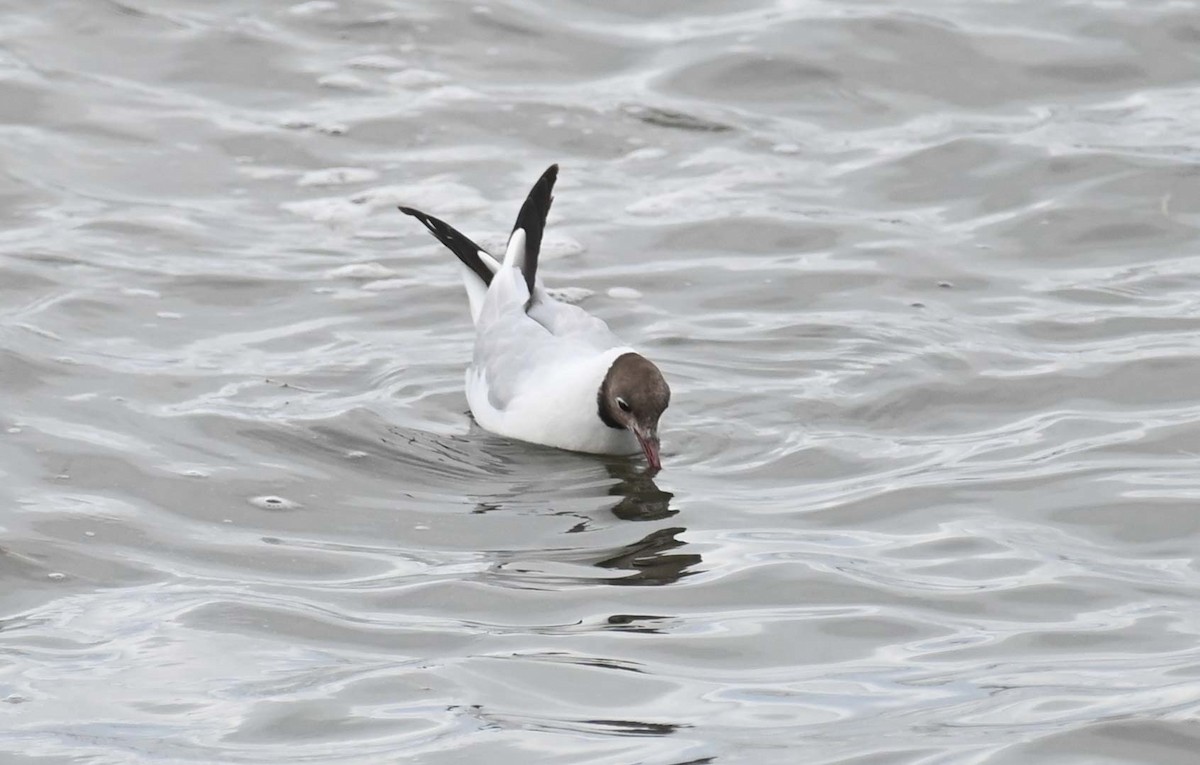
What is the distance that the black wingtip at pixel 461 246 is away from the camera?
8.58 m

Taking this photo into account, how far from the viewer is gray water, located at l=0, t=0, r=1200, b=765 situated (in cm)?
479

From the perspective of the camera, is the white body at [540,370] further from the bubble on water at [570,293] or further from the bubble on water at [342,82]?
the bubble on water at [342,82]

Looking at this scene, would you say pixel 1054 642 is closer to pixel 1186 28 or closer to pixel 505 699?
pixel 505 699

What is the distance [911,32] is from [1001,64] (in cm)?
77

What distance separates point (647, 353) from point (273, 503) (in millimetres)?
2389

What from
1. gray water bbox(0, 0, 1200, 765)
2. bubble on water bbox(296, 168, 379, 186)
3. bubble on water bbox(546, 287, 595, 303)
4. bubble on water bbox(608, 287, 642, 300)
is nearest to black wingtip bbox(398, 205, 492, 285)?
gray water bbox(0, 0, 1200, 765)

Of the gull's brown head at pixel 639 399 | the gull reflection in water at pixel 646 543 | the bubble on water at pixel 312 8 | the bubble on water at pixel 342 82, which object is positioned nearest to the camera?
the gull reflection in water at pixel 646 543

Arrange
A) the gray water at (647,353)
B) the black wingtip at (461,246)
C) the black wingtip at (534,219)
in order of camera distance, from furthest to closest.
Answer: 1. the black wingtip at (461,246)
2. the black wingtip at (534,219)
3. the gray water at (647,353)

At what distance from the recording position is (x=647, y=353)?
8359mm

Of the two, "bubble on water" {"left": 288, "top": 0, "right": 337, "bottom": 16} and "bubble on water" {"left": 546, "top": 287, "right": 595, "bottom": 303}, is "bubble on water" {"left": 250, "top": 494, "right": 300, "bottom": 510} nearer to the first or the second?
"bubble on water" {"left": 546, "top": 287, "right": 595, "bottom": 303}

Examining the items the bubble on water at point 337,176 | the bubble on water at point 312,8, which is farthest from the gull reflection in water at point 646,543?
the bubble on water at point 312,8

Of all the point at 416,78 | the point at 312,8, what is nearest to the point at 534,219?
the point at 416,78

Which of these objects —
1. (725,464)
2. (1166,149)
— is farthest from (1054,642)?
(1166,149)

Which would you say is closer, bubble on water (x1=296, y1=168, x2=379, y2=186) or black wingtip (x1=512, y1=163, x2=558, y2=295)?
black wingtip (x1=512, y1=163, x2=558, y2=295)
